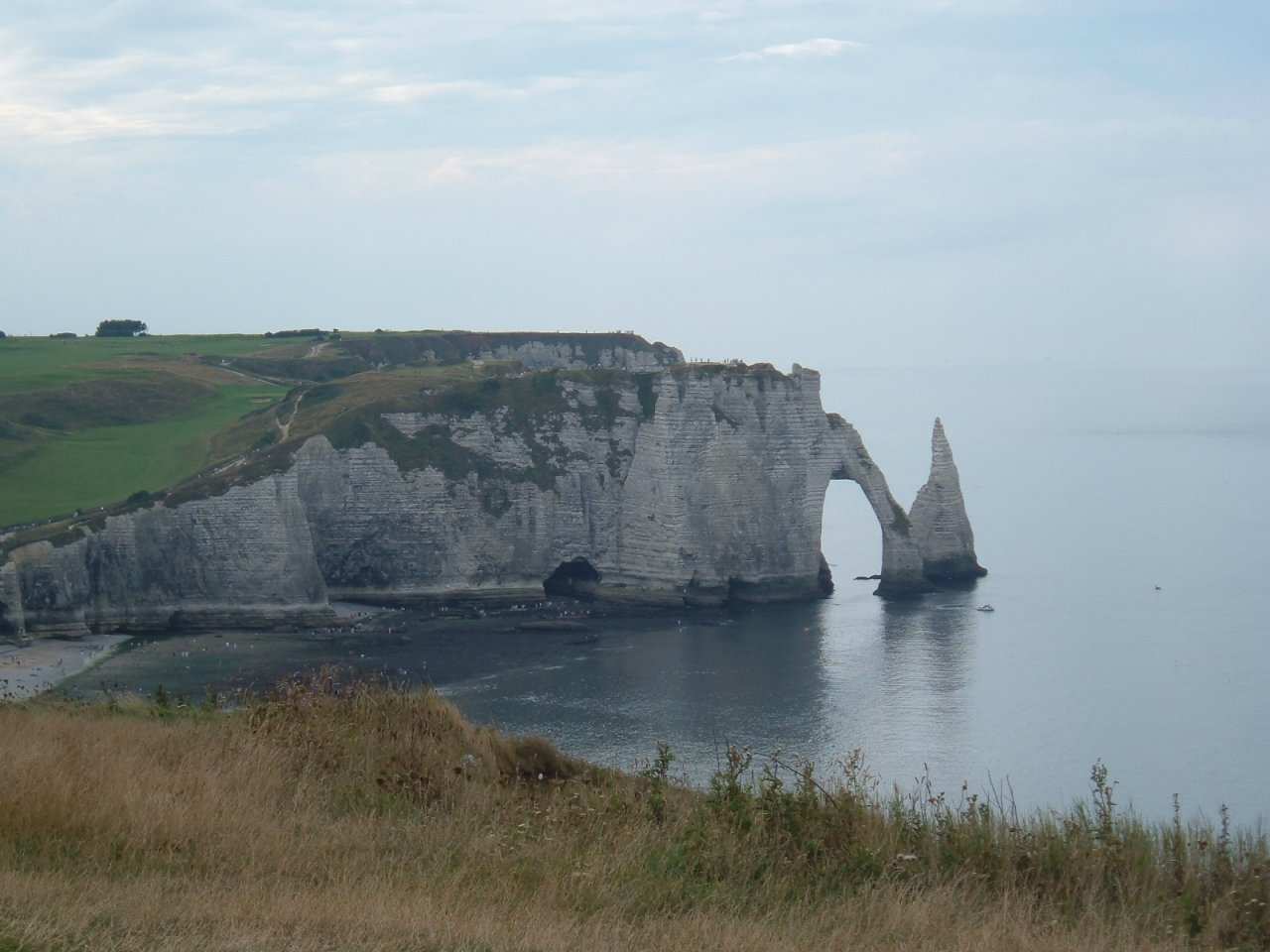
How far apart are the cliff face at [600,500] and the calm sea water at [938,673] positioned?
3.36 m

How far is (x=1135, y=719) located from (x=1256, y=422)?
562 feet

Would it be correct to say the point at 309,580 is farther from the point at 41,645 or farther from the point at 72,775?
the point at 72,775

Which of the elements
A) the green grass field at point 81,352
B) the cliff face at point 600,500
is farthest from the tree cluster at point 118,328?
the cliff face at point 600,500

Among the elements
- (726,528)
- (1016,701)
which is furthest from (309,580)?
(1016,701)

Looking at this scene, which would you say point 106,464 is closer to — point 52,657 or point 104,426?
point 104,426

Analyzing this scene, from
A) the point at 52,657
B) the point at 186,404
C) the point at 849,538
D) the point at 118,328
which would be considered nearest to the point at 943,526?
the point at 849,538

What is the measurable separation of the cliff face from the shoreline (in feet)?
24.9

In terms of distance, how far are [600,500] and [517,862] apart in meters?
52.7

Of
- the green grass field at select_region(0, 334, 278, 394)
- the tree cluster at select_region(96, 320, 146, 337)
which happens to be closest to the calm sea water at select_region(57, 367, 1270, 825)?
the green grass field at select_region(0, 334, 278, 394)

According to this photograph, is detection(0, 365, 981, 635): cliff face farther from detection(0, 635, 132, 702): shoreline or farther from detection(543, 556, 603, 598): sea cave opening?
detection(0, 635, 132, 702): shoreline

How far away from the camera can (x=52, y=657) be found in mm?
44562

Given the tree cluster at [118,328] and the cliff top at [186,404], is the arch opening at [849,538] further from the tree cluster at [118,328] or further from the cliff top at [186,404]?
the tree cluster at [118,328]

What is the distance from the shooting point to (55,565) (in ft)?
163

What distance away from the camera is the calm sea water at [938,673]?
110 feet
